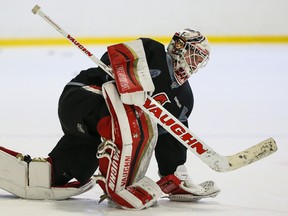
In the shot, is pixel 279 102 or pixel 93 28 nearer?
pixel 279 102

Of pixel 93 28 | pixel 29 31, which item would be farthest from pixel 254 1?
pixel 29 31

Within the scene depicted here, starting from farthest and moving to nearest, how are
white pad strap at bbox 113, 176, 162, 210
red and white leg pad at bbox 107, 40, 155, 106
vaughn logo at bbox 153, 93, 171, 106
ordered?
vaughn logo at bbox 153, 93, 171, 106, white pad strap at bbox 113, 176, 162, 210, red and white leg pad at bbox 107, 40, 155, 106

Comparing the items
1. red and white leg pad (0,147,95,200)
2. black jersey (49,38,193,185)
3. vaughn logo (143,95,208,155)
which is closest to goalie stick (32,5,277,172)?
vaughn logo (143,95,208,155)

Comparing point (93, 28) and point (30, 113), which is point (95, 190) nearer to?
point (30, 113)

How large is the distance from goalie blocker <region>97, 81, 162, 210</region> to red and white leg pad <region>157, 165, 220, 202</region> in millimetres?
151

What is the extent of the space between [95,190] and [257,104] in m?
2.18

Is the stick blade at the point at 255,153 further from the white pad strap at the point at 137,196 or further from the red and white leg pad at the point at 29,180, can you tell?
the red and white leg pad at the point at 29,180

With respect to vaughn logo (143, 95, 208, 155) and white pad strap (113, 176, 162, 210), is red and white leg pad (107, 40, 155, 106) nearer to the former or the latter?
vaughn logo (143, 95, 208, 155)

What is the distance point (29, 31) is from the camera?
6.85 metres

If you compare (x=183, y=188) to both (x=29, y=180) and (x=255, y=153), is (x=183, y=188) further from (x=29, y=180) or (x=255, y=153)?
(x=29, y=180)

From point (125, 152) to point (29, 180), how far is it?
1.41 ft

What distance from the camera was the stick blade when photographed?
2.11 metres

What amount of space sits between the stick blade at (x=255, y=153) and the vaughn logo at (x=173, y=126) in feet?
0.32

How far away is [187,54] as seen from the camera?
7.47 ft
